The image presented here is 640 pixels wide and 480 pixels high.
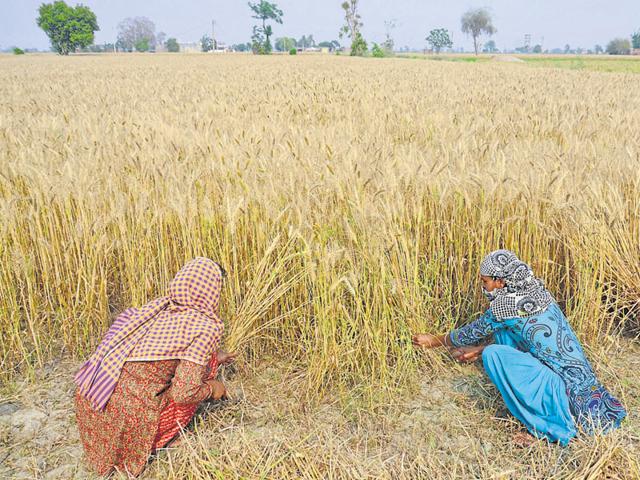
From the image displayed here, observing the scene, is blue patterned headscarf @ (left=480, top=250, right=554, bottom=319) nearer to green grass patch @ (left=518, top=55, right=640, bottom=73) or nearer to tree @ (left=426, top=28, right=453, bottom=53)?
green grass patch @ (left=518, top=55, right=640, bottom=73)

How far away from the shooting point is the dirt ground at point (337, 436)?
1691mm

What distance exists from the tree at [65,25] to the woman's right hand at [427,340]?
72233 mm

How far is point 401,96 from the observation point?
7520 mm

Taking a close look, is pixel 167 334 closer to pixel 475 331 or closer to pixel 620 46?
pixel 475 331

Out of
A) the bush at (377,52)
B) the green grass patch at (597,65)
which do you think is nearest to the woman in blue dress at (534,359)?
the green grass patch at (597,65)

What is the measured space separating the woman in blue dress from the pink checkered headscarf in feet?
3.12

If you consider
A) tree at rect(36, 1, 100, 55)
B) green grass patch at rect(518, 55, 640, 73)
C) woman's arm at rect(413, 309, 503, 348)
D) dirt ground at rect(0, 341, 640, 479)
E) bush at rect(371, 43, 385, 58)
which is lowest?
dirt ground at rect(0, 341, 640, 479)

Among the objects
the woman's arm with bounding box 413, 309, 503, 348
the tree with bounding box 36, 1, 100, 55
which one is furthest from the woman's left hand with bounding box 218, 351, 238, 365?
the tree with bounding box 36, 1, 100, 55

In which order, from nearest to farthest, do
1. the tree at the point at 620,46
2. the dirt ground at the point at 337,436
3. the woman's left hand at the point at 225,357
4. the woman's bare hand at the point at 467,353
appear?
the dirt ground at the point at 337,436 → the woman's left hand at the point at 225,357 → the woman's bare hand at the point at 467,353 → the tree at the point at 620,46

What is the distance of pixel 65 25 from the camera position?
206 ft

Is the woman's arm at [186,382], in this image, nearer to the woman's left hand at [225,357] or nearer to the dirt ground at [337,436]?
the dirt ground at [337,436]

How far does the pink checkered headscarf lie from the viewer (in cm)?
176

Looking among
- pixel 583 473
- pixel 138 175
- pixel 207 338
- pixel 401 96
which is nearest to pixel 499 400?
pixel 583 473

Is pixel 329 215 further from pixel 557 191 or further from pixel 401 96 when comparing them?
pixel 401 96
